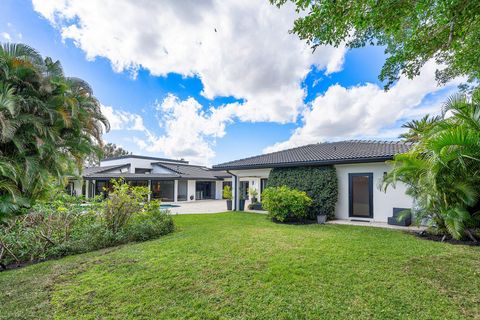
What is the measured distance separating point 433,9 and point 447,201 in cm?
536

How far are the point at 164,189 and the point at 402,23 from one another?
24.7m

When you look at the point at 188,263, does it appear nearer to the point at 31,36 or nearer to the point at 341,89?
the point at 31,36

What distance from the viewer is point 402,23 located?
4684mm

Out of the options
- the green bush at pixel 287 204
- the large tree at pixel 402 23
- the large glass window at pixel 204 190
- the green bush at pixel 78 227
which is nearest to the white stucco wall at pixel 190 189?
the large glass window at pixel 204 190

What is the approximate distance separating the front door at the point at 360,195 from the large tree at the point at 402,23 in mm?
5729

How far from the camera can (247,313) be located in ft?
9.89

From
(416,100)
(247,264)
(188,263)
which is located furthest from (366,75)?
(188,263)

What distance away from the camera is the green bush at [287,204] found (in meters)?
10.0

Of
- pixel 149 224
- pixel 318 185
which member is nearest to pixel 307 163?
pixel 318 185

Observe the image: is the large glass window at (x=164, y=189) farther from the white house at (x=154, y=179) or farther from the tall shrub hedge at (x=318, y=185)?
the tall shrub hedge at (x=318, y=185)

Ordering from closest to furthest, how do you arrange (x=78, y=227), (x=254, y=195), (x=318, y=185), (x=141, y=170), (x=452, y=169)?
(x=452, y=169) < (x=78, y=227) < (x=318, y=185) < (x=254, y=195) < (x=141, y=170)

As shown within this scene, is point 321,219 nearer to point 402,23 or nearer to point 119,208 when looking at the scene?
point 402,23

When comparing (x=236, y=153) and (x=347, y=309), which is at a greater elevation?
A: (x=236, y=153)

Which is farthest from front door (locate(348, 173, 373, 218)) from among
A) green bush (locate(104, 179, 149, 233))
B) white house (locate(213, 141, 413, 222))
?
green bush (locate(104, 179, 149, 233))
